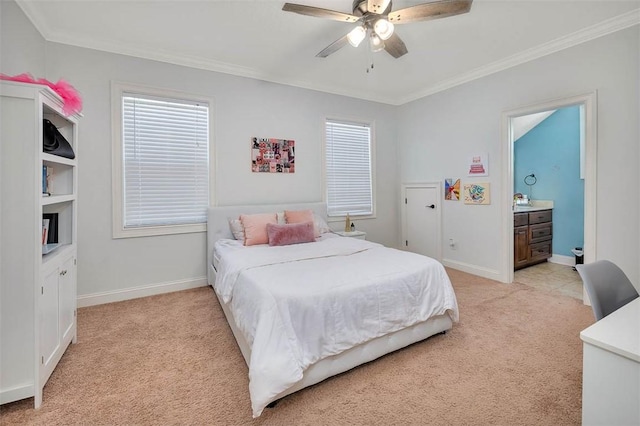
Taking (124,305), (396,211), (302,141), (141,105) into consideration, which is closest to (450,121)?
(396,211)

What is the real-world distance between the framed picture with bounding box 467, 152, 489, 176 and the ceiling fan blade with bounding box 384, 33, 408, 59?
2.03 meters

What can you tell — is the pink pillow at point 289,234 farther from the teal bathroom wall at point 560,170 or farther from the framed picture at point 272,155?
the teal bathroom wall at point 560,170

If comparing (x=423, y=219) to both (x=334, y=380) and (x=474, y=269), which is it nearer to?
(x=474, y=269)

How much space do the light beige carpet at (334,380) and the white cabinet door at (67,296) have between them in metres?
0.22

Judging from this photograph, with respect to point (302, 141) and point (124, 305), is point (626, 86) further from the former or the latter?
point (124, 305)

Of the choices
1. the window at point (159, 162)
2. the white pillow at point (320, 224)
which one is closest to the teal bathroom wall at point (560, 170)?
the white pillow at point (320, 224)

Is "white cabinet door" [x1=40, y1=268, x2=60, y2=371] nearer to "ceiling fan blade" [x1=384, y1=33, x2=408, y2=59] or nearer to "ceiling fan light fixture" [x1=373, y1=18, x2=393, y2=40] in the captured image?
"ceiling fan light fixture" [x1=373, y1=18, x2=393, y2=40]

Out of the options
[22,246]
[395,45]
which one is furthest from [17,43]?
[395,45]

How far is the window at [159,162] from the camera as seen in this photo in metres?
3.25

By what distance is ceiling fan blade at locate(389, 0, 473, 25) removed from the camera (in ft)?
6.61

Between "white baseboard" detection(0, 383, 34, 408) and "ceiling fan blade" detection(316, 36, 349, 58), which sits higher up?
"ceiling fan blade" detection(316, 36, 349, 58)

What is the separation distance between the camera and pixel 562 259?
482cm

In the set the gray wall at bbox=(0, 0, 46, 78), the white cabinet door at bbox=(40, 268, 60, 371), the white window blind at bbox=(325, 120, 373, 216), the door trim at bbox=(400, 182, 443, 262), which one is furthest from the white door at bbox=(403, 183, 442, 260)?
the gray wall at bbox=(0, 0, 46, 78)

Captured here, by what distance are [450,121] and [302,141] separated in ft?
7.39
